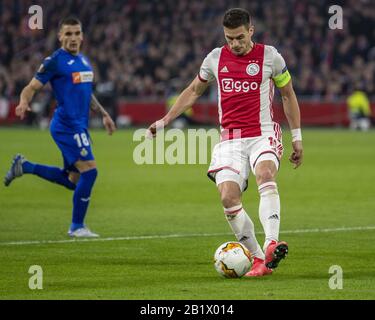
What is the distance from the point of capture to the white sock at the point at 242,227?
30.6 feet

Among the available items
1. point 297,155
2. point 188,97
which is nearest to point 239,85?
point 188,97

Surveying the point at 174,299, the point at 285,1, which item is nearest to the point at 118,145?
the point at 285,1

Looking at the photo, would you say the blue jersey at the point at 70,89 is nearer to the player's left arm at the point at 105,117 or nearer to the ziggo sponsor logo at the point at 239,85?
the player's left arm at the point at 105,117

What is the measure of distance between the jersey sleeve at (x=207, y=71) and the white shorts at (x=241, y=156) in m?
0.63

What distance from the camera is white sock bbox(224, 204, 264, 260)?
9336 mm

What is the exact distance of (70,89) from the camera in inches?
488

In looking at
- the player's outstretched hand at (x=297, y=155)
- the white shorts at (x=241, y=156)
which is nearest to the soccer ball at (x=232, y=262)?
the white shorts at (x=241, y=156)

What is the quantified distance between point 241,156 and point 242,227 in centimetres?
63

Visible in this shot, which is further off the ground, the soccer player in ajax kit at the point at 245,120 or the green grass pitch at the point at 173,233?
the soccer player in ajax kit at the point at 245,120

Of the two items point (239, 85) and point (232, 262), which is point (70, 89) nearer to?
point (239, 85)

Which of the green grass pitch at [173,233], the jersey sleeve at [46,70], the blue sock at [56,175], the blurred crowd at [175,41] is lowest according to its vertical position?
the green grass pitch at [173,233]

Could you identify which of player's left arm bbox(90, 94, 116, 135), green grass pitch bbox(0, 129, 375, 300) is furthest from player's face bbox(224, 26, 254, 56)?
player's left arm bbox(90, 94, 116, 135)

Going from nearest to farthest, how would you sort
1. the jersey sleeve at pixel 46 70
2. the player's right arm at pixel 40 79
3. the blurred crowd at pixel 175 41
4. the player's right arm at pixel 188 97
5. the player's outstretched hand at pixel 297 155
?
the player's outstretched hand at pixel 297 155 < the player's right arm at pixel 188 97 < the player's right arm at pixel 40 79 < the jersey sleeve at pixel 46 70 < the blurred crowd at pixel 175 41

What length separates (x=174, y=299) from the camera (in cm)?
792
